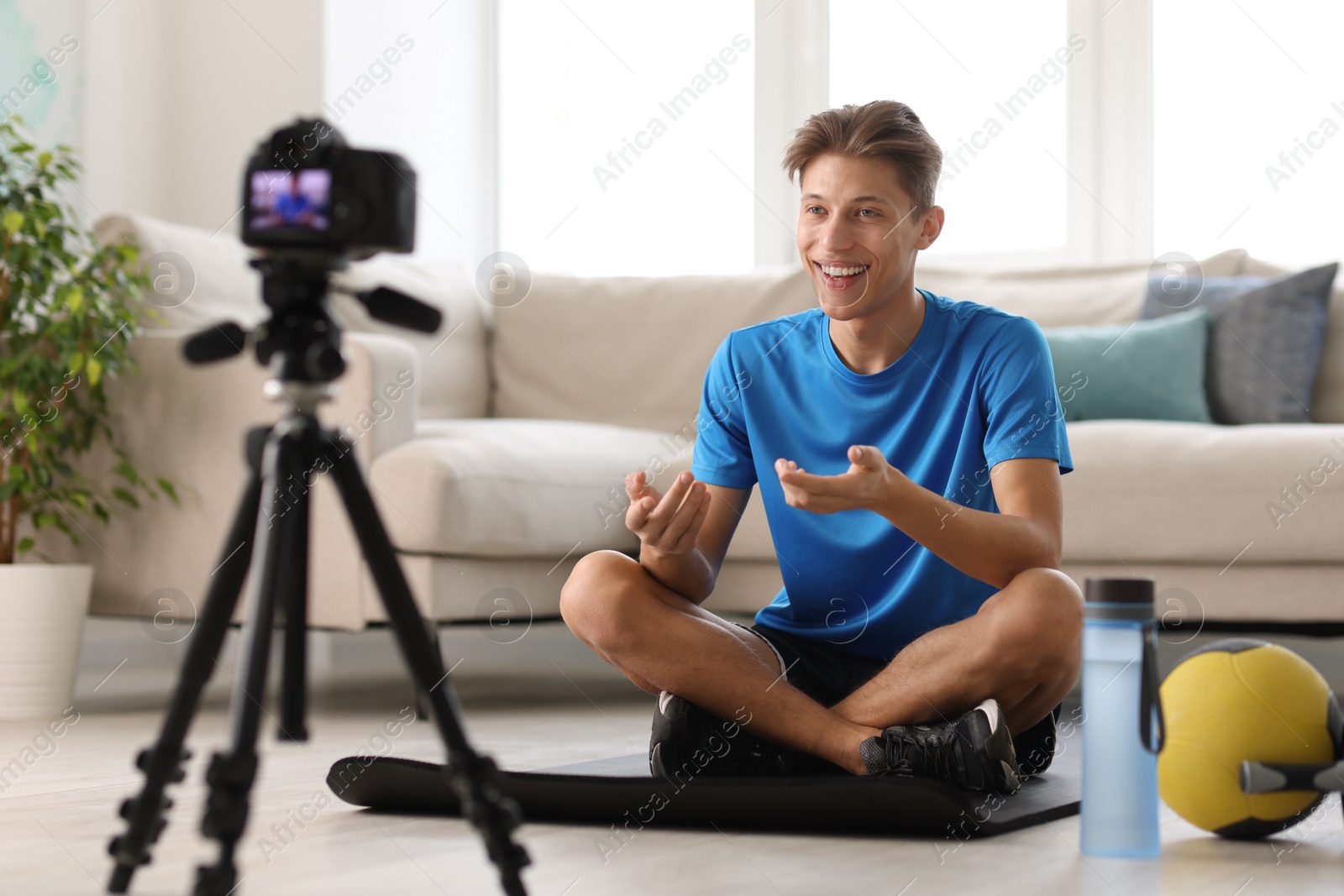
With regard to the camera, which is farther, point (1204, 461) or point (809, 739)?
point (1204, 461)

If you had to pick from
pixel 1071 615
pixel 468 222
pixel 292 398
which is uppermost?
pixel 468 222

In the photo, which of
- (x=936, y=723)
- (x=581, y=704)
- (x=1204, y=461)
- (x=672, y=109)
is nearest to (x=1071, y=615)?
(x=936, y=723)

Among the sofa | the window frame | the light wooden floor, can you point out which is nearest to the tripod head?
the light wooden floor

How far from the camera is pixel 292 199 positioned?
988mm

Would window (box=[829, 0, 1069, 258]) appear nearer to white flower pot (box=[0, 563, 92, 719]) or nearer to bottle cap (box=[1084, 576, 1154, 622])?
white flower pot (box=[0, 563, 92, 719])

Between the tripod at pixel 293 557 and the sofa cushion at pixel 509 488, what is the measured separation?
147 centimetres

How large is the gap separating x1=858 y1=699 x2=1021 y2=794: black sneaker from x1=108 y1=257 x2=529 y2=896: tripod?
704 mm

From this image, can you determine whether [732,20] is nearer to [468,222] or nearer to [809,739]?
[468,222]

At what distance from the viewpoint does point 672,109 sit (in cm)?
430

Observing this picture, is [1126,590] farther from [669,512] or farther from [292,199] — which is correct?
[292,199]

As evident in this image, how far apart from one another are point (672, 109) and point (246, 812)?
3600 mm

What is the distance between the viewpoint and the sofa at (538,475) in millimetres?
2467

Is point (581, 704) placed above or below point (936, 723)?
below

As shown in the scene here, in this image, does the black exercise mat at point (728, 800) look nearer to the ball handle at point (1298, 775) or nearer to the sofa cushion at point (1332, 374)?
the ball handle at point (1298, 775)
